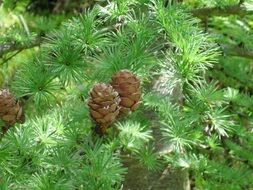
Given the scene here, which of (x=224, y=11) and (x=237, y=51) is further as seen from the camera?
(x=237, y=51)

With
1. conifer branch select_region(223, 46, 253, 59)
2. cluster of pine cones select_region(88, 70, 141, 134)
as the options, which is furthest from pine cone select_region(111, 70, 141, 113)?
conifer branch select_region(223, 46, 253, 59)

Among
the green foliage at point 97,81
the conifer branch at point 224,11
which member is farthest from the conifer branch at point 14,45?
the conifer branch at point 224,11

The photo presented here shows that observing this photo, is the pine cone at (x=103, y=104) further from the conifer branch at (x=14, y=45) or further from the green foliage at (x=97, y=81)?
the conifer branch at (x=14, y=45)

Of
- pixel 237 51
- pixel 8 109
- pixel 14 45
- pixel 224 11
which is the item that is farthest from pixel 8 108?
pixel 237 51

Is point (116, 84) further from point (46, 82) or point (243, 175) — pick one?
point (243, 175)

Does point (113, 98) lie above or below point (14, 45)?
above

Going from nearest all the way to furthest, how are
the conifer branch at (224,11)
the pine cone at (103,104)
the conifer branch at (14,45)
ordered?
the pine cone at (103,104), the conifer branch at (224,11), the conifer branch at (14,45)

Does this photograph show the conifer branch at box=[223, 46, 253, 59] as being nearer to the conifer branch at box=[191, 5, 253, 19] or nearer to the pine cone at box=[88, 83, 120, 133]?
the conifer branch at box=[191, 5, 253, 19]

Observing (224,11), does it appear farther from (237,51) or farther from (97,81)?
(97,81)
